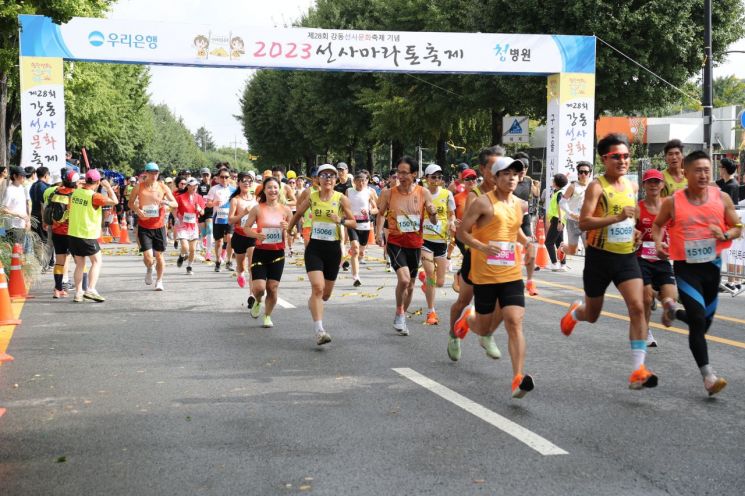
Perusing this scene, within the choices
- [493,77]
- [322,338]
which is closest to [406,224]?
[322,338]

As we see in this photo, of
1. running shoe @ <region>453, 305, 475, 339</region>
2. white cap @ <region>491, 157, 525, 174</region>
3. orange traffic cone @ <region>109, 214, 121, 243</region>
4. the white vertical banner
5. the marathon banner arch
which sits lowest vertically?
running shoe @ <region>453, 305, 475, 339</region>

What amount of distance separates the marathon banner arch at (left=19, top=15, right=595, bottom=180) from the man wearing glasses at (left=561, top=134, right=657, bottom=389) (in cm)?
1666

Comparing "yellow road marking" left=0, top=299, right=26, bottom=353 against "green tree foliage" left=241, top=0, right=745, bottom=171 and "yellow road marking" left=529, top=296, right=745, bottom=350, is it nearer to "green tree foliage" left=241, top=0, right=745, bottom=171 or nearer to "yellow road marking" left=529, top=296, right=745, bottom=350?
"yellow road marking" left=529, top=296, right=745, bottom=350

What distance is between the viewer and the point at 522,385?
246 inches

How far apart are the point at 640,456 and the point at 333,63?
19029mm

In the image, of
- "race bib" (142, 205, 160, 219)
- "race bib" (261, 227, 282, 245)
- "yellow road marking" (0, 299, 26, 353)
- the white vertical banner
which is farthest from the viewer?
the white vertical banner

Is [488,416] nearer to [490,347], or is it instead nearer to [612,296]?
[490,347]

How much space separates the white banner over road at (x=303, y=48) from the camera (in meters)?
21.6

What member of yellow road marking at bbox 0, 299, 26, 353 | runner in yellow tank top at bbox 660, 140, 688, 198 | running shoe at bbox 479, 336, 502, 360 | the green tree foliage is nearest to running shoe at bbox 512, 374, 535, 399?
running shoe at bbox 479, 336, 502, 360

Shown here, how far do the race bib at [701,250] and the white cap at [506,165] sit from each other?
1.37m

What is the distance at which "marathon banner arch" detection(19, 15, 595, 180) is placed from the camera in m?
21.4

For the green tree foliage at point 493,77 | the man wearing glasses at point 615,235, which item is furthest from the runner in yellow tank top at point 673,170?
the green tree foliage at point 493,77

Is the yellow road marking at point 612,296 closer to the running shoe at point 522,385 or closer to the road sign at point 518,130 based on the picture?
the running shoe at point 522,385

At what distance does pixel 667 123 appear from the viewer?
40.6 meters
